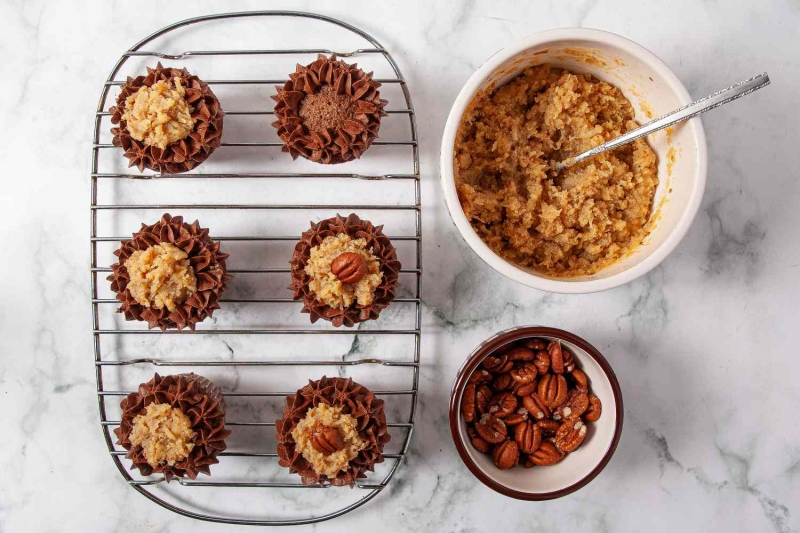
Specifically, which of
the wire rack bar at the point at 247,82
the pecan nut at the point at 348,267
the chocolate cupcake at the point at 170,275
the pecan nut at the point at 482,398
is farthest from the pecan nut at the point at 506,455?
the wire rack bar at the point at 247,82

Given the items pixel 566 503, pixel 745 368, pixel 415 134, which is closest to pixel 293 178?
pixel 415 134

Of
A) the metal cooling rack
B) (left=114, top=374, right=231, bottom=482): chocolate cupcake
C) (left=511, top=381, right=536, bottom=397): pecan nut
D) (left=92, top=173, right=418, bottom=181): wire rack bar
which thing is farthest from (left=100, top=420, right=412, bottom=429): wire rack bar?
(left=92, top=173, right=418, bottom=181): wire rack bar

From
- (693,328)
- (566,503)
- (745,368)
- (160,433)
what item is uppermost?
(693,328)

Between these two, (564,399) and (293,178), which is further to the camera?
(293,178)

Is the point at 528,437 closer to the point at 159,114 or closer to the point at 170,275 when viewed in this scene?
the point at 170,275

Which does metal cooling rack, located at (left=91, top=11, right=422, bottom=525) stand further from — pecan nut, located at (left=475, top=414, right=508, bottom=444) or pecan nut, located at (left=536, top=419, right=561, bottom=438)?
pecan nut, located at (left=536, top=419, right=561, bottom=438)

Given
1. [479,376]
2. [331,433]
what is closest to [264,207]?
[331,433]

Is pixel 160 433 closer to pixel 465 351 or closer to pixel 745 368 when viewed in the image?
pixel 465 351
